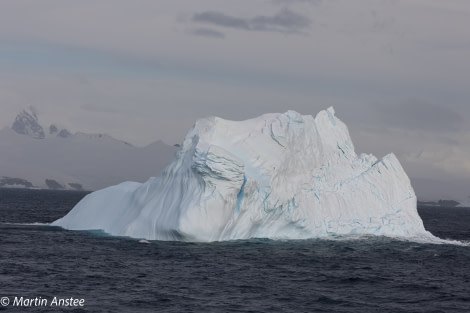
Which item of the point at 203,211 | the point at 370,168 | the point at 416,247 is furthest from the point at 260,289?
the point at 370,168

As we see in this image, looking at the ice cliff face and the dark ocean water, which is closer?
the dark ocean water

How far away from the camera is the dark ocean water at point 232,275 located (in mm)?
27594

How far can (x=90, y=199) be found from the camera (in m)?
51.4

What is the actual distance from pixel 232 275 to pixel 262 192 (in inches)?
484

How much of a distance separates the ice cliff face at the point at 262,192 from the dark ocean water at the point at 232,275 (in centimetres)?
143

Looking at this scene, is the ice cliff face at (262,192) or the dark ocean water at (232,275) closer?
the dark ocean water at (232,275)

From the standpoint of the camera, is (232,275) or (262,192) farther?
(262,192)

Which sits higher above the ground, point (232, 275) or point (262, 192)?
point (262, 192)

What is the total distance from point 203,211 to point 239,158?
4925mm

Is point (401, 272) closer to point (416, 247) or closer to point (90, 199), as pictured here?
point (416, 247)

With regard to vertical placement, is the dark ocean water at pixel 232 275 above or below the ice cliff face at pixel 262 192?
below

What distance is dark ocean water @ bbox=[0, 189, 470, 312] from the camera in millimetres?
27594

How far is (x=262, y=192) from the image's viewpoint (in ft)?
148

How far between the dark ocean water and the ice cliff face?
143 cm
